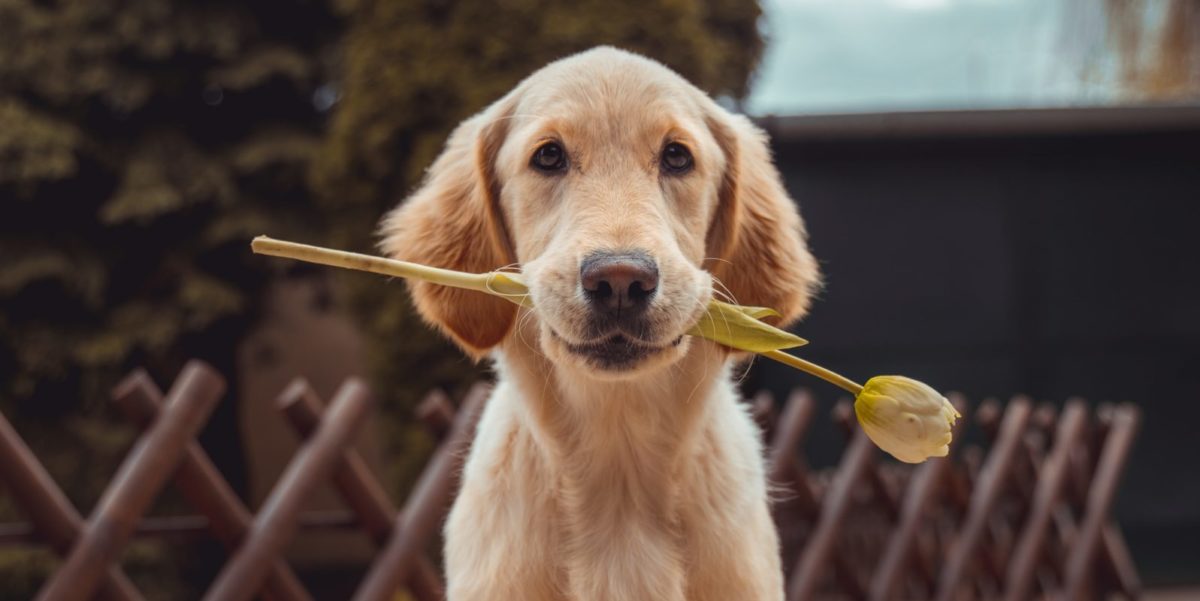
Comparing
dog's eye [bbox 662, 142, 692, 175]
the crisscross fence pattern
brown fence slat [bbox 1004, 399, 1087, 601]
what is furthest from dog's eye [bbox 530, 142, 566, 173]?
brown fence slat [bbox 1004, 399, 1087, 601]

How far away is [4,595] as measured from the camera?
586 cm

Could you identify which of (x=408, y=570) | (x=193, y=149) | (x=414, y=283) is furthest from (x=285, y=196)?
(x=414, y=283)

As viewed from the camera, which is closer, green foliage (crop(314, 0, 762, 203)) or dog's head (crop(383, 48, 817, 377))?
dog's head (crop(383, 48, 817, 377))

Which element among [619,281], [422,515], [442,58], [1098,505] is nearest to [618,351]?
[619,281]

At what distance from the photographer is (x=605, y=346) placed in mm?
2086

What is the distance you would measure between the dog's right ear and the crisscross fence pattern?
38.4 inches

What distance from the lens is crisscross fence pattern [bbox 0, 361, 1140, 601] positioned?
122 inches

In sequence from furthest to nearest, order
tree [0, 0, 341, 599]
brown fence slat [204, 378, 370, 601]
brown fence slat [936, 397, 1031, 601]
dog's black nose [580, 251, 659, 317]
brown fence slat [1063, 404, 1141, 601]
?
tree [0, 0, 341, 599] → brown fence slat [1063, 404, 1141, 601] → brown fence slat [936, 397, 1031, 601] → brown fence slat [204, 378, 370, 601] → dog's black nose [580, 251, 659, 317]

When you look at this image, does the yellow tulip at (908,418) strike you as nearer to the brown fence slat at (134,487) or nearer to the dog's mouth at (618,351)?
the dog's mouth at (618,351)

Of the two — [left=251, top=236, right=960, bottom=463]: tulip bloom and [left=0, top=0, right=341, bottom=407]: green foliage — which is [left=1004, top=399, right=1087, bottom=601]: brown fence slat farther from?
[left=0, top=0, right=341, bottom=407]: green foliage

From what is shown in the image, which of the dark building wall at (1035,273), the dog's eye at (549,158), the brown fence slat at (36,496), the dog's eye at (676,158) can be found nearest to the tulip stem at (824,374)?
the dog's eye at (676,158)

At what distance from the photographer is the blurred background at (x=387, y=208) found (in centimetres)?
627

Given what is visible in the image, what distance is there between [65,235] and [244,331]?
4.48 feet

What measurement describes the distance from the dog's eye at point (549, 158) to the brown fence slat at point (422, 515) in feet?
4.72
